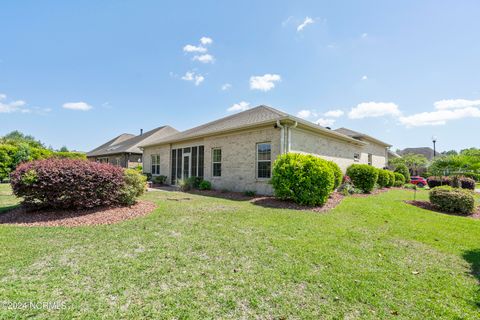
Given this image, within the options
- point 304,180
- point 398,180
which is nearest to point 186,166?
point 304,180

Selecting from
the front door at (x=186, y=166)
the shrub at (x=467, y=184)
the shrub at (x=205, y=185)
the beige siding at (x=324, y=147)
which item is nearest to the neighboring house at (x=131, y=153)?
the front door at (x=186, y=166)

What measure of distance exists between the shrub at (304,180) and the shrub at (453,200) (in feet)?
15.4

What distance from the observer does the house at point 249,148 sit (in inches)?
411

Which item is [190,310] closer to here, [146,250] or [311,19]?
[146,250]

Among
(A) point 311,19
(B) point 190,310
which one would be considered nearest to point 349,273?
(B) point 190,310

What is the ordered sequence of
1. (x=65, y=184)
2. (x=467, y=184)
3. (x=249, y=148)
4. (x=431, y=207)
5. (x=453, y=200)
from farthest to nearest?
1. (x=467, y=184)
2. (x=249, y=148)
3. (x=431, y=207)
4. (x=453, y=200)
5. (x=65, y=184)

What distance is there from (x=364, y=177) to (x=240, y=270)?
12152 millimetres

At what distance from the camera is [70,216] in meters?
6.27

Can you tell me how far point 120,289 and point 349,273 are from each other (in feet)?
10.6

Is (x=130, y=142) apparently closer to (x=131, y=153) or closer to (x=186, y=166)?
(x=131, y=153)

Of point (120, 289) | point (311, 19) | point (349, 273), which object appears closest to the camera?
point (120, 289)

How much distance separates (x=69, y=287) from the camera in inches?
108

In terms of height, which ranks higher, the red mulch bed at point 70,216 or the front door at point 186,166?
the front door at point 186,166

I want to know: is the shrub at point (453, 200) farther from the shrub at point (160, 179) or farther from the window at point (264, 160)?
the shrub at point (160, 179)
